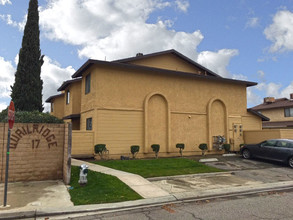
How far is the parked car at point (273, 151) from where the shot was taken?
14.6 meters

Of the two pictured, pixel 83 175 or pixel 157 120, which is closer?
pixel 83 175

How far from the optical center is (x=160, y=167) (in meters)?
12.5

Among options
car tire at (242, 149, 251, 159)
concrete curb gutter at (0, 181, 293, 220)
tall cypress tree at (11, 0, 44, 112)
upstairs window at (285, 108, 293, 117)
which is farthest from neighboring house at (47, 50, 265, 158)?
upstairs window at (285, 108, 293, 117)

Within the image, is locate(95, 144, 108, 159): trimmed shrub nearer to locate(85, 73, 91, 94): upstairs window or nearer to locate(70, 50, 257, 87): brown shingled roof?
locate(85, 73, 91, 94): upstairs window

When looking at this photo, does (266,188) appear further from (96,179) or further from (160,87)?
(160,87)

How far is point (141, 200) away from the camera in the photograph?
730 centimetres

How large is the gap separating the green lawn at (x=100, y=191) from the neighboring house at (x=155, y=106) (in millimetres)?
6115

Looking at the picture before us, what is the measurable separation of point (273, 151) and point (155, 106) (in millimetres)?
8147

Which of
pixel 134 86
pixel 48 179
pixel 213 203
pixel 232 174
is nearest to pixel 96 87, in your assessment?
pixel 134 86

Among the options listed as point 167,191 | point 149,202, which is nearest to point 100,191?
point 149,202

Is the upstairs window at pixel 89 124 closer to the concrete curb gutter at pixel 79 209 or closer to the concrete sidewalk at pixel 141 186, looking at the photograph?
the concrete sidewalk at pixel 141 186

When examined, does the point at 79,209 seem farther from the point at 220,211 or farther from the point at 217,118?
the point at 217,118

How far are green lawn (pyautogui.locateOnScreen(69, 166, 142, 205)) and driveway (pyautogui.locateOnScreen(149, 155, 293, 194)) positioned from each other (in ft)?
5.04

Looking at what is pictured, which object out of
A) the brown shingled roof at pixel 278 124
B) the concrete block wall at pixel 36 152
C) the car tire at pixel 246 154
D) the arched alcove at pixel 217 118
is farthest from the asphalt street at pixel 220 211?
the brown shingled roof at pixel 278 124
